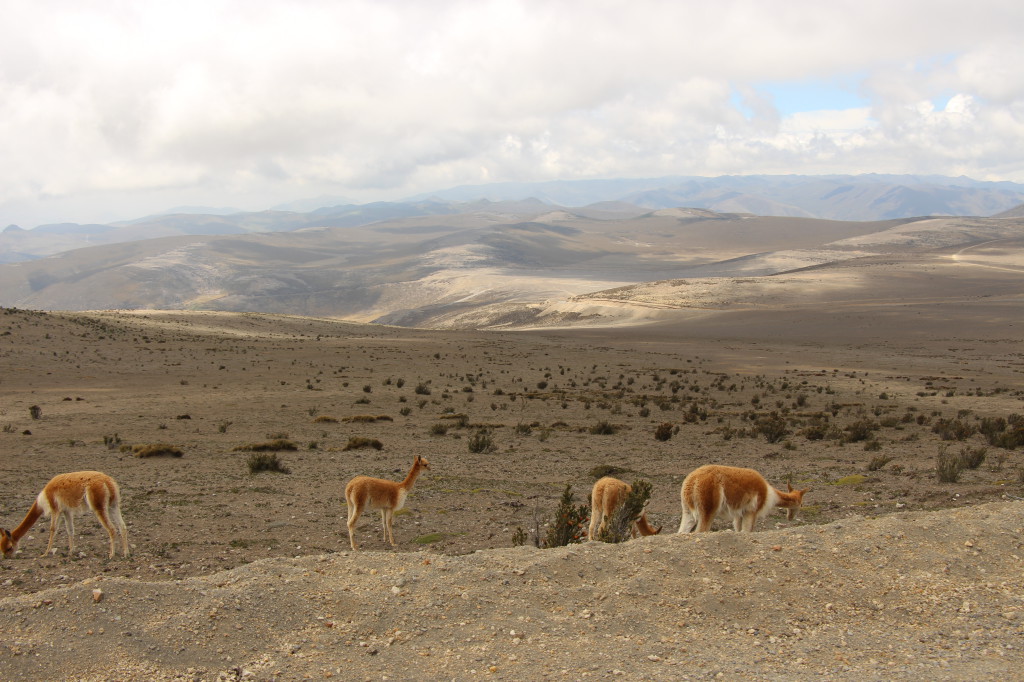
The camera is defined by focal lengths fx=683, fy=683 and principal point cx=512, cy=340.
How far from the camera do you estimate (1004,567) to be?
599 cm

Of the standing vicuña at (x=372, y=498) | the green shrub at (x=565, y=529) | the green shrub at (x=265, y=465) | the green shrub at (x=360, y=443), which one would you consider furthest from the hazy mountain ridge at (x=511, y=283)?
the green shrub at (x=565, y=529)

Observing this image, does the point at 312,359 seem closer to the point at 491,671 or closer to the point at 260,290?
the point at 491,671

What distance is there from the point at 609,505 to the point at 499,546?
1716 millimetres

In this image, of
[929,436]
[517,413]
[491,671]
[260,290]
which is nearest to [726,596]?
[491,671]

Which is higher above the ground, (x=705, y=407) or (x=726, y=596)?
(x=726, y=596)

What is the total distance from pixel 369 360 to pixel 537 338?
22.5 m

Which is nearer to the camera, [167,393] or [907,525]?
[907,525]

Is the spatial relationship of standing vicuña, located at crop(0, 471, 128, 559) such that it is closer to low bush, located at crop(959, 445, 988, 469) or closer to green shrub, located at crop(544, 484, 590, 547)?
green shrub, located at crop(544, 484, 590, 547)

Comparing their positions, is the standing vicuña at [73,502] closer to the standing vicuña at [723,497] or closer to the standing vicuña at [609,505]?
the standing vicuña at [609,505]

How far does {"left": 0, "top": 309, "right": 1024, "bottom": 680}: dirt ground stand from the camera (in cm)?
497

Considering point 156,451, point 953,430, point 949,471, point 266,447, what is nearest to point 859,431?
point 953,430

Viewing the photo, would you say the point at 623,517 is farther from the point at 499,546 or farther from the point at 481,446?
the point at 481,446

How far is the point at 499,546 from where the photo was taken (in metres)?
8.69

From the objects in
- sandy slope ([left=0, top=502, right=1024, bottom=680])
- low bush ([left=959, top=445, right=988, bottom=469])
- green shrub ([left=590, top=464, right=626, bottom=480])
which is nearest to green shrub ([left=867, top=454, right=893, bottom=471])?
Result: low bush ([left=959, top=445, right=988, bottom=469])
